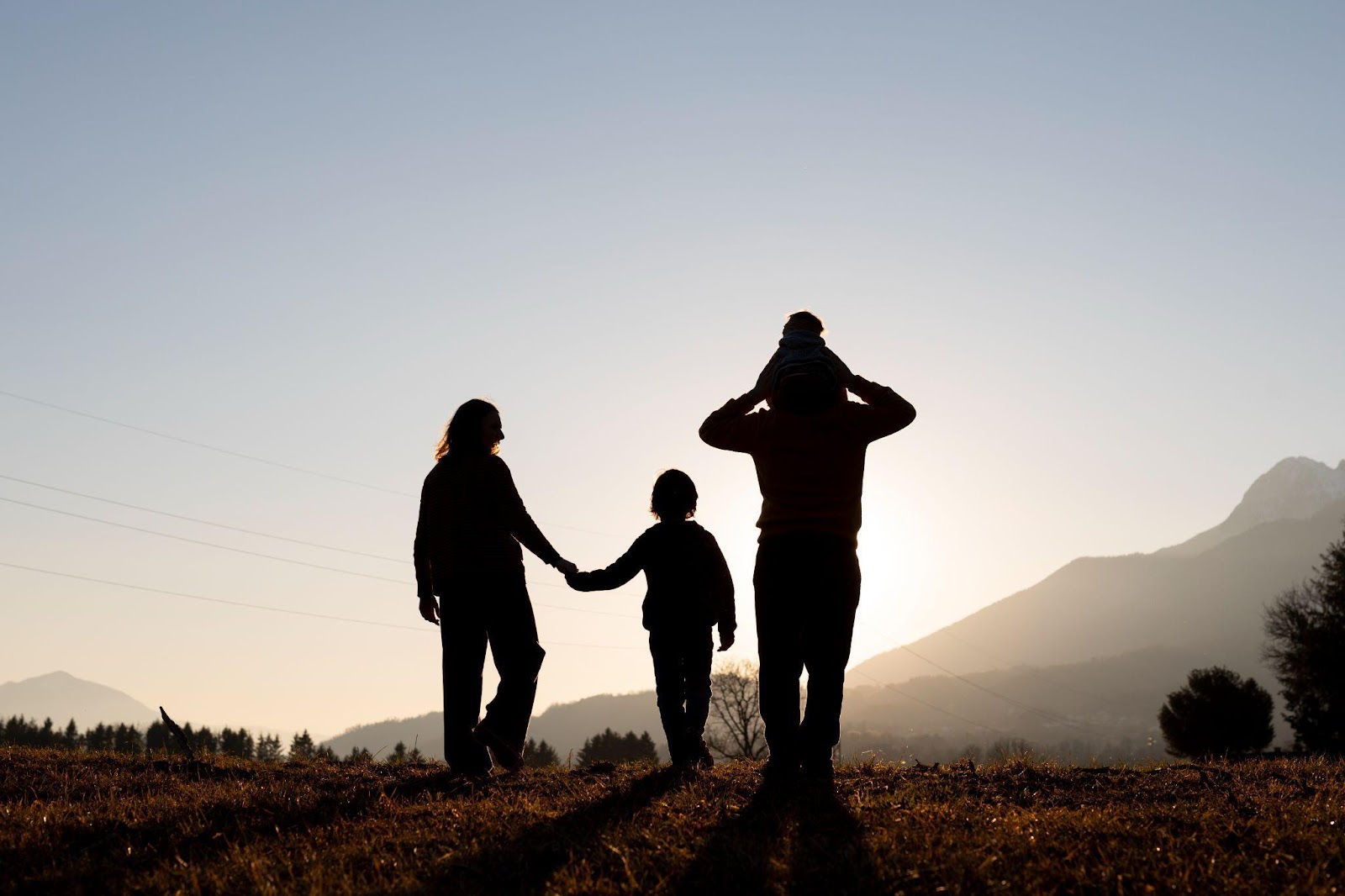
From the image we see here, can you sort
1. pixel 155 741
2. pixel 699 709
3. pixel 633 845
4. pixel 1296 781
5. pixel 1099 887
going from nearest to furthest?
pixel 1099 887, pixel 633 845, pixel 1296 781, pixel 699 709, pixel 155 741

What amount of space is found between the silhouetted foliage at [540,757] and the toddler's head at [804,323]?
3649mm

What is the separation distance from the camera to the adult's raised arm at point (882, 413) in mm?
6531

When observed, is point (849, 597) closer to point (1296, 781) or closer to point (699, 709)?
point (699, 709)

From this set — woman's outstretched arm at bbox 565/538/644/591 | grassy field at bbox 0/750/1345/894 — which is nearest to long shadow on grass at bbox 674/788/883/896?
grassy field at bbox 0/750/1345/894

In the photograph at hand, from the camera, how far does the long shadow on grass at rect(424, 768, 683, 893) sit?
3.85 m

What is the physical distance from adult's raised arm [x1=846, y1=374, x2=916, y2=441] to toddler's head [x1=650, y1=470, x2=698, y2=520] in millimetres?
2464

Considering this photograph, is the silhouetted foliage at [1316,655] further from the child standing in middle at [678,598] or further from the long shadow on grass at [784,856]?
the long shadow on grass at [784,856]

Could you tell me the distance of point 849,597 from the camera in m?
6.40

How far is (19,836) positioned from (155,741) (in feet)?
383

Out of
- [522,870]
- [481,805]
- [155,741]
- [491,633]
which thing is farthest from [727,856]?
[155,741]

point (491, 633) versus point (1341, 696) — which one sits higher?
point (491, 633)

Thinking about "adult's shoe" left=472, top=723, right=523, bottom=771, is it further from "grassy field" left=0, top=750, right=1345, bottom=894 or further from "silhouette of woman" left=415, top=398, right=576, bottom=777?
"grassy field" left=0, top=750, right=1345, bottom=894

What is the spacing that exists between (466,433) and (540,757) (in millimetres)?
59989

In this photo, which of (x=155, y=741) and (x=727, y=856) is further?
(x=155, y=741)
